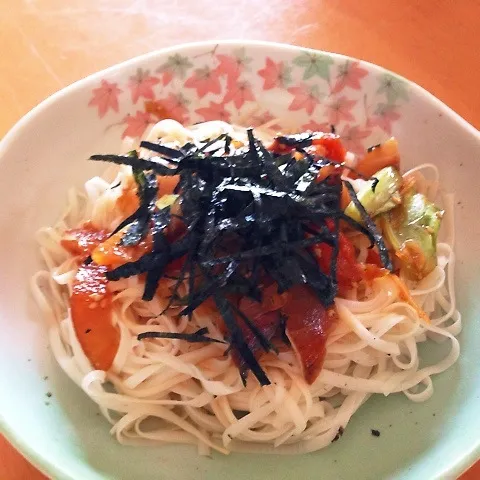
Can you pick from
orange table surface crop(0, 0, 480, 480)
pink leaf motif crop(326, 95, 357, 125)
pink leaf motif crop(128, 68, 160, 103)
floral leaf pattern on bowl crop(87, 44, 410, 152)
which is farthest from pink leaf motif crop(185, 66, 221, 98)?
orange table surface crop(0, 0, 480, 480)

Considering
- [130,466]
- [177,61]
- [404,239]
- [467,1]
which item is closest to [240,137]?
[177,61]

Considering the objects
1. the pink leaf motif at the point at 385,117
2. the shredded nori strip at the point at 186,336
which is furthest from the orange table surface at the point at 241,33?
the shredded nori strip at the point at 186,336

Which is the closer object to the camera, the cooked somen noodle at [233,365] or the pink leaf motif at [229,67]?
the cooked somen noodle at [233,365]

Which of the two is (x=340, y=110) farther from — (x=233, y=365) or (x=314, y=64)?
(x=233, y=365)

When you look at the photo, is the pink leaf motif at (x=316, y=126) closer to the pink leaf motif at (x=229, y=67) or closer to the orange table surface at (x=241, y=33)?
the pink leaf motif at (x=229, y=67)

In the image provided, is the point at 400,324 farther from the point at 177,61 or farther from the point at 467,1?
the point at 467,1

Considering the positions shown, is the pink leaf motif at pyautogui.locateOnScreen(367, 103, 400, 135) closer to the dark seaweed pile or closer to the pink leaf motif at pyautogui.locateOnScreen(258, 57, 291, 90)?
the pink leaf motif at pyautogui.locateOnScreen(258, 57, 291, 90)

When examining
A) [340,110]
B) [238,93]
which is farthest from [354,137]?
[238,93]
